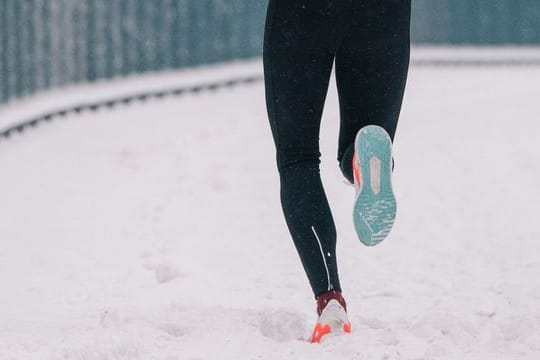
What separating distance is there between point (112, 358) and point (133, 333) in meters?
0.17

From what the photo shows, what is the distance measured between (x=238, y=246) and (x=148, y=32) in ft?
13.8

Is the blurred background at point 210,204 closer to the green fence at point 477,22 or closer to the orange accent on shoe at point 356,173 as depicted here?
Answer: the green fence at point 477,22

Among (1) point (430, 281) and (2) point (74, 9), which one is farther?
(2) point (74, 9)

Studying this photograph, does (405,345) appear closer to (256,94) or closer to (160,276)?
(160,276)

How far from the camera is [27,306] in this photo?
3.02 metres

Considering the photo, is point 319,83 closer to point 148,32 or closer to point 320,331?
point 320,331

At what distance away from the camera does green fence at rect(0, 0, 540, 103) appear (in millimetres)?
6582

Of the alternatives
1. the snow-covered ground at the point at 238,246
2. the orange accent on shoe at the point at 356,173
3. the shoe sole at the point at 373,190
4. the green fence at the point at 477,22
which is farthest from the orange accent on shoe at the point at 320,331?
the green fence at the point at 477,22

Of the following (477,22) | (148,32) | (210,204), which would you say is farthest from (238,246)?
(477,22)

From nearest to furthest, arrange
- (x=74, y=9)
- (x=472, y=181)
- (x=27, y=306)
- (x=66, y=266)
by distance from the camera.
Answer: (x=27, y=306) → (x=66, y=266) → (x=472, y=181) → (x=74, y=9)

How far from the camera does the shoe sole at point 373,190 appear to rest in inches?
96.4

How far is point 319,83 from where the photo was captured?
2.47 m

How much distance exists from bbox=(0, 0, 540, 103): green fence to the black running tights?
4026mm

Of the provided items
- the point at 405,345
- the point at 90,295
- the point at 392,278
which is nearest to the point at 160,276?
the point at 90,295
